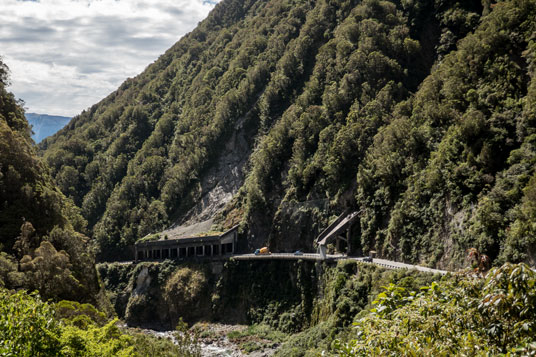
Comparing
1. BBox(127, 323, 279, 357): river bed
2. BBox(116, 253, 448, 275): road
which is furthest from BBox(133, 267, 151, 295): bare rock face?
BBox(116, 253, 448, 275): road

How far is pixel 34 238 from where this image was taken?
4450 centimetres

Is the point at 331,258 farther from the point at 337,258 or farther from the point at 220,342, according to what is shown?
the point at 220,342

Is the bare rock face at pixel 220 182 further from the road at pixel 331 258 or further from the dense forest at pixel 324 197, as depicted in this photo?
the road at pixel 331 258

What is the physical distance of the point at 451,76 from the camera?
4900 centimetres

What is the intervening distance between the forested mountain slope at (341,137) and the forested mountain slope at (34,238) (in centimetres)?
2754

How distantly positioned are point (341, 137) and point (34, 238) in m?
35.3

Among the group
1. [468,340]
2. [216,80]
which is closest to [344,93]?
[216,80]

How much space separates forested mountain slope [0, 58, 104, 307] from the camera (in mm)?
39688

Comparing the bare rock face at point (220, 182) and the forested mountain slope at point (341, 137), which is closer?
the forested mountain slope at point (341, 137)

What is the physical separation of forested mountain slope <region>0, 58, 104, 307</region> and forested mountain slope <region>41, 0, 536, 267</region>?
27.5 metres

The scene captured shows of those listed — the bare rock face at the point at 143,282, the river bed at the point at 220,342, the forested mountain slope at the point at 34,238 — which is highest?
the forested mountain slope at the point at 34,238

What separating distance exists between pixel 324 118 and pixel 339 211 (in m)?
16.3

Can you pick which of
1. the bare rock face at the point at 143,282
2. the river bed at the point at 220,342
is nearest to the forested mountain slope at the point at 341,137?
the river bed at the point at 220,342

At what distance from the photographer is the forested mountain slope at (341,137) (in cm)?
4044
